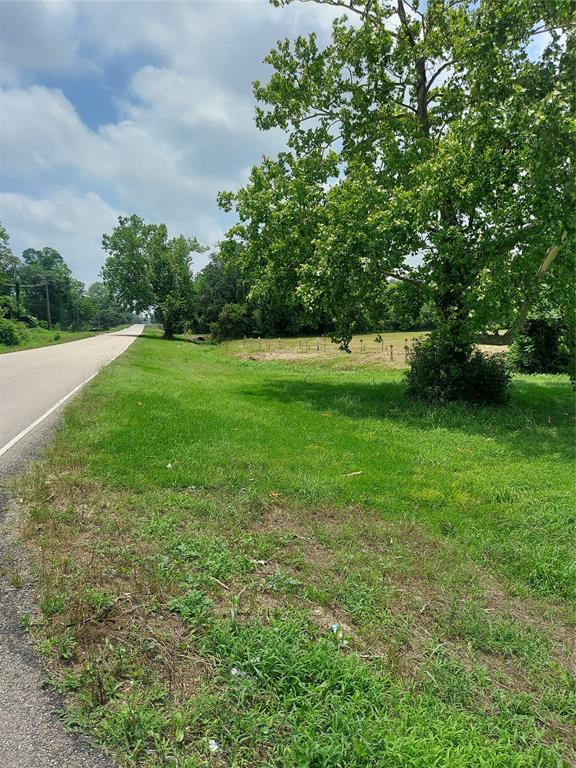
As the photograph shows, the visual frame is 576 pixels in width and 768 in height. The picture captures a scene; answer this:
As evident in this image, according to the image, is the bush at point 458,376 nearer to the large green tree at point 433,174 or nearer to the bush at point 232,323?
the large green tree at point 433,174

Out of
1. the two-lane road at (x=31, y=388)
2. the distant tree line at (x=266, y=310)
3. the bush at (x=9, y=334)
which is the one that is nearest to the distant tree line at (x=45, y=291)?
the distant tree line at (x=266, y=310)

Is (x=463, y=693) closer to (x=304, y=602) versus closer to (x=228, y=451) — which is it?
(x=304, y=602)

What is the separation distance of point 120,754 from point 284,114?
52.9 feet

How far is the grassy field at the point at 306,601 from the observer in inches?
88.1

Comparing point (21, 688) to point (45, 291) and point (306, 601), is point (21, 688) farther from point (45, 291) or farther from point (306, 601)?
point (45, 291)

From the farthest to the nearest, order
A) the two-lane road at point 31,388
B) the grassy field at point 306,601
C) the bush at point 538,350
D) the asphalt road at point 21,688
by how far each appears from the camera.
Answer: the bush at point 538,350, the two-lane road at point 31,388, the grassy field at point 306,601, the asphalt road at point 21,688

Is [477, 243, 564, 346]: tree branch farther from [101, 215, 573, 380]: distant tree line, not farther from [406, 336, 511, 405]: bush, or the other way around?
[101, 215, 573, 380]: distant tree line

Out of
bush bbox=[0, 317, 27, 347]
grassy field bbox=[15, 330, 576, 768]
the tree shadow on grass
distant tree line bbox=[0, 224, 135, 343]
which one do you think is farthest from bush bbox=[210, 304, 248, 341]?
grassy field bbox=[15, 330, 576, 768]

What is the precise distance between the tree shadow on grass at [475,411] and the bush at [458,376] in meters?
0.39

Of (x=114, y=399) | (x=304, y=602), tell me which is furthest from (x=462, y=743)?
(x=114, y=399)

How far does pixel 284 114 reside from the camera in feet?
47.5

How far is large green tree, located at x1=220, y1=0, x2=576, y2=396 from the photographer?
8.60 metres

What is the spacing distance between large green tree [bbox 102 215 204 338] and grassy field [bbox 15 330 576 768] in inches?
Answer: 1989

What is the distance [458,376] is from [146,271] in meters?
51.4
